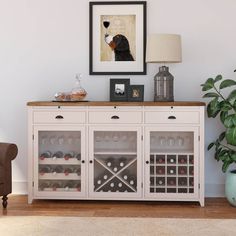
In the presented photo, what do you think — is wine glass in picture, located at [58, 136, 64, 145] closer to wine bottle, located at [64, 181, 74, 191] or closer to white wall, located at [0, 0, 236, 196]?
wine bottle, located at [64, 181, 74, 191]

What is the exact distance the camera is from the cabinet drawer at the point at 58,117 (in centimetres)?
445

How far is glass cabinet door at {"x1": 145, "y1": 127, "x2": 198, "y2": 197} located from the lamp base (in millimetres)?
355

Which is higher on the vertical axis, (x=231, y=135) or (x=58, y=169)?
(x=231, y=135)

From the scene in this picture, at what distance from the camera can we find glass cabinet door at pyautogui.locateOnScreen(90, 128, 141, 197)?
4.46 metres

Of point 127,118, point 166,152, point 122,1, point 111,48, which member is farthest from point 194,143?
point 122,1

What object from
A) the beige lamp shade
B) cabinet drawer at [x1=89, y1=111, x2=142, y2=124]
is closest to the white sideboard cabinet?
cabinet drawer at [x1=89, y1=111, x2=142, y2=124]

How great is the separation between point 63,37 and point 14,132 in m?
1.09

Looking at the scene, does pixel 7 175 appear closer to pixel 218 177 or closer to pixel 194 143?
pixel 194 143

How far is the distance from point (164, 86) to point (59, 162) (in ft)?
3.99

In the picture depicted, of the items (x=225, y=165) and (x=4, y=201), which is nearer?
(x=4, y=201)

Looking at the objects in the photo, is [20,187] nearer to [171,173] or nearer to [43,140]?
[43,140]

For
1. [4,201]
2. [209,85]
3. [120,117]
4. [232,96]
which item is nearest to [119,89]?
[120,117]

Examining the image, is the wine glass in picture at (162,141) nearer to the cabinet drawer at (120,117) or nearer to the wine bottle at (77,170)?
the cabinet drawer at (120,117)

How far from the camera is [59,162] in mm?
4527
